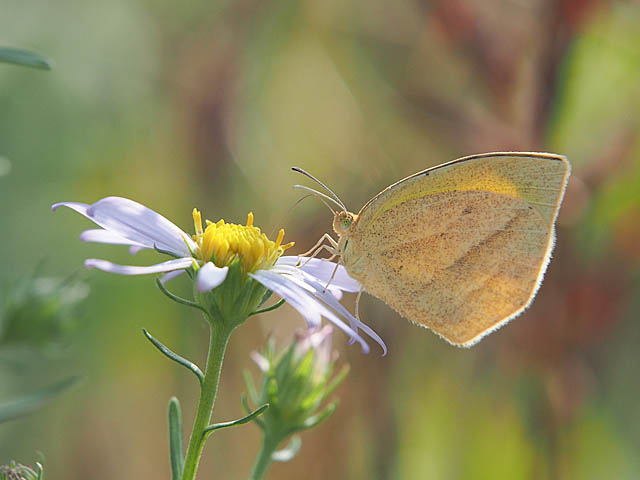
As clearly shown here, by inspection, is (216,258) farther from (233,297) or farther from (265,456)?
(265,456)

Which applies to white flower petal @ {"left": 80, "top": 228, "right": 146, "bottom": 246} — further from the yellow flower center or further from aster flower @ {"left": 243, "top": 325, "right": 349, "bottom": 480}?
aster flower @ {"left": 243, "top": 325, "right": 349, "bottom": 480}

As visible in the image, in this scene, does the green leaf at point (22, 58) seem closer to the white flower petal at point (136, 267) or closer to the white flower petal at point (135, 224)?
the white flower petal at point (135, 224)

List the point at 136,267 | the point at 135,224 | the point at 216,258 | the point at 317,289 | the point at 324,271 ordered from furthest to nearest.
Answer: the point at 324,271 < the point at 317,289 < the point at 216,258 < the point at 135,224 < the point at 136,267

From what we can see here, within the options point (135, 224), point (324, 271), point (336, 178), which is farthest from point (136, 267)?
point (336, 178)

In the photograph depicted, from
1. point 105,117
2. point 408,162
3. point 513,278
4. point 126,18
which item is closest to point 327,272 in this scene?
point 513,278

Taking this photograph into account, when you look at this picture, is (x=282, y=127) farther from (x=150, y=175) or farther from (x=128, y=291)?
(x=128, y=291)
